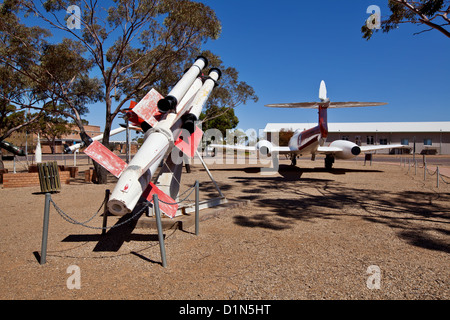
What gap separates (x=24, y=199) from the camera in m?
9.64

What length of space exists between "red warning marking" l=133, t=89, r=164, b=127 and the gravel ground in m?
2.33

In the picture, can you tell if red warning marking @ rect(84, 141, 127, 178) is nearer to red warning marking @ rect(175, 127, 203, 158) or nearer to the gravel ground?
the gravel ground

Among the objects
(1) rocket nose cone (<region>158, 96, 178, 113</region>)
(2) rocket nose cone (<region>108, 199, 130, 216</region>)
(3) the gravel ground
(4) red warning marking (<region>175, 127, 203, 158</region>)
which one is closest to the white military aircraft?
(3) the gravel ground

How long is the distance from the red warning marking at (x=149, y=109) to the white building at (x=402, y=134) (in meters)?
41.1

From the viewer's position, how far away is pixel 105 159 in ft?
14.5

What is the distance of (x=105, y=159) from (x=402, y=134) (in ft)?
168

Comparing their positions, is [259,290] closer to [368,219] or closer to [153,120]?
[153,120]

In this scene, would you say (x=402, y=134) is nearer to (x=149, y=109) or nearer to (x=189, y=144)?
(x=189, y=144)

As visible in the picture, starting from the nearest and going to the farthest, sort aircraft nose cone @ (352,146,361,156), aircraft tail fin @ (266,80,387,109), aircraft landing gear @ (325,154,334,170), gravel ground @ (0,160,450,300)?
gravel ground @ (0,160,450,300) → aircraft tail fin @ (266,80,387,109) → aircraft nose cone @ (352,146,361,156) → aircraft landing gear @ (325,154,334,170)

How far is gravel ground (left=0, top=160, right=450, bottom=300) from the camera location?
11.5 ft

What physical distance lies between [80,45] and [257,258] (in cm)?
1459

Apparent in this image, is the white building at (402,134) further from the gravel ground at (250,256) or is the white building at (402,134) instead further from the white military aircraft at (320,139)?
the gravel ground at (250,256)

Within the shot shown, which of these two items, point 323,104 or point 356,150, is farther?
point 356,150

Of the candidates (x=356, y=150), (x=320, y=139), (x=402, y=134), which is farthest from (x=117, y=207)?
(x=402, y=134)
